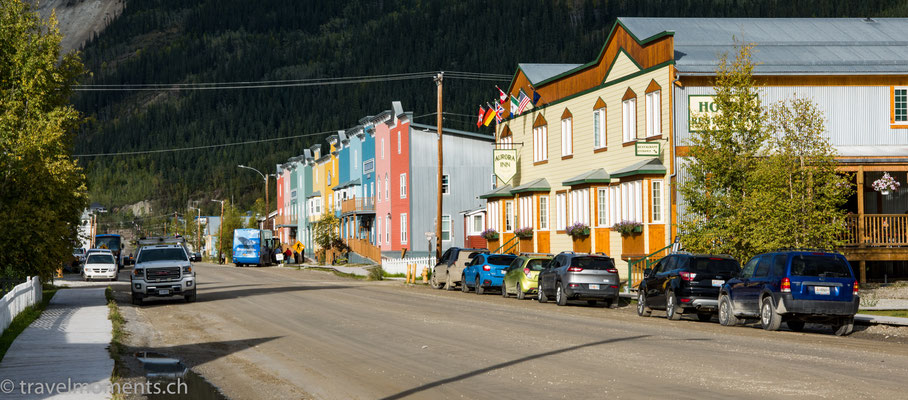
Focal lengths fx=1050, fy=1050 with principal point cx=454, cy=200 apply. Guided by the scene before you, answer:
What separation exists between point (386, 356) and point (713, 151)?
16872 millimetres

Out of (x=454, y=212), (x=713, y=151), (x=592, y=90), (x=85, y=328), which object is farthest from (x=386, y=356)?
(x=454, y=212)

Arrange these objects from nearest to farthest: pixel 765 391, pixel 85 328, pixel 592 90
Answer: pixel 765 391
pixel 85 328
pixel 592 90

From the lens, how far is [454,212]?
236ft

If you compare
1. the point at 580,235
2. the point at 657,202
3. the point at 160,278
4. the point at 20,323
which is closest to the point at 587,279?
the point at 657,202

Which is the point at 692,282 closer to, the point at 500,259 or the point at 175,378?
the point at 500,259

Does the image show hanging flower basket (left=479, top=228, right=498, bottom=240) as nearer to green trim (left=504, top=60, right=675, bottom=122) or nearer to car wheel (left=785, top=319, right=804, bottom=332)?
green trim (left=504, top=60, right=675, bottom=122)

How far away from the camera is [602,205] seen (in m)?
43.2

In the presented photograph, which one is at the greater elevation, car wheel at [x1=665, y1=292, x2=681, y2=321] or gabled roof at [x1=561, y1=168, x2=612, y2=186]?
gabled roof at [x1=561, y1=168, x2=612, y2=186]

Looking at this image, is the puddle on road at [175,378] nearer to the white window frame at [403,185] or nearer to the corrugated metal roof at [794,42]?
the corrugated metal roof at [794,42]

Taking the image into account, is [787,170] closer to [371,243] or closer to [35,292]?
[35,292]

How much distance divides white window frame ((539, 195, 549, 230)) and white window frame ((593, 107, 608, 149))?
5.64m

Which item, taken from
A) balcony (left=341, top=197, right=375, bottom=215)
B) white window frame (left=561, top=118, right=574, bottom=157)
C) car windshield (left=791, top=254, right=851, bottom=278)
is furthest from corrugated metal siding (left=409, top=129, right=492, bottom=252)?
car windshield (left=791, top=254, right=851, bottom=278)

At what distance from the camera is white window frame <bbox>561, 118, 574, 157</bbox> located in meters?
47.0

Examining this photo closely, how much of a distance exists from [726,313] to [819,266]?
316 cm
